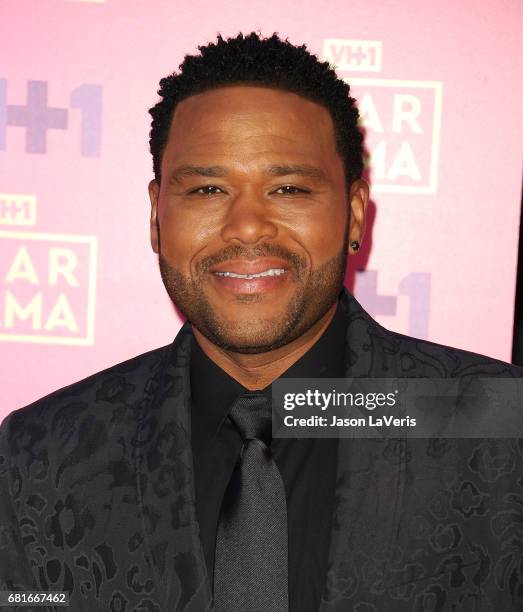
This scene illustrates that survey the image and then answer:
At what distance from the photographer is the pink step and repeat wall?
2496mm

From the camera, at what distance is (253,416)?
1879 millimetres

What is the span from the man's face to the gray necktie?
0.32 meters

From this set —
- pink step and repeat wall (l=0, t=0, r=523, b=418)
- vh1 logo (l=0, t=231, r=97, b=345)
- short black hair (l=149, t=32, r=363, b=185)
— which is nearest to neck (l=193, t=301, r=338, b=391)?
short black hair (l=149, t=32, r=363, b=185)

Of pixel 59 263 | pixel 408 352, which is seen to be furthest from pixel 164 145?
pixel 408 352

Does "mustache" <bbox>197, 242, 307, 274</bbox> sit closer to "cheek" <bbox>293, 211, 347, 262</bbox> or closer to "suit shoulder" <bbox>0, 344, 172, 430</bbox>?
"cheek" <bbox>293, 211, 347, 262</bbox>

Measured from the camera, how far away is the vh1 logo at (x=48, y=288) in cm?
255

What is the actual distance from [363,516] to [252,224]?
75 cm

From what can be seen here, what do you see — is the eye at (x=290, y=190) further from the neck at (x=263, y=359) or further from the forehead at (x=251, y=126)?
the neck at (x=263, y=359)

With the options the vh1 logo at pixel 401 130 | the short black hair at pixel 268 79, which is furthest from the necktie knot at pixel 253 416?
the vh1 logo at pixel 401 130

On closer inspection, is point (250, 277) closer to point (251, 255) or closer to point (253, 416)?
point (251, 255)

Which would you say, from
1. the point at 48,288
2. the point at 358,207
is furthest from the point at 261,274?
the point at 48,288

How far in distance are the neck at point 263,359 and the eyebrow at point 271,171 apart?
370 mm

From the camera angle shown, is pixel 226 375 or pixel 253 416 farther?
pixel 226 375

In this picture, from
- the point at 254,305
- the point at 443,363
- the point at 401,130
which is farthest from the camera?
the point at 401,130
